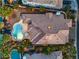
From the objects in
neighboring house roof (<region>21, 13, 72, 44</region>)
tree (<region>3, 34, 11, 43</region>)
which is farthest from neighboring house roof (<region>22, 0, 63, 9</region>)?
tree (<region>3, 34, 11, 43</region>)

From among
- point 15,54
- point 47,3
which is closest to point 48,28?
point 47,3

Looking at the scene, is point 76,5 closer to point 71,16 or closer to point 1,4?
point 71,16

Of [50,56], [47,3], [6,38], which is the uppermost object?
[47,3]

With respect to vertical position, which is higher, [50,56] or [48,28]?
[48,28]

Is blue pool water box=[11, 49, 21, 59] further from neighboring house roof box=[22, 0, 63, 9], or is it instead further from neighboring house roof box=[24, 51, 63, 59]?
neighboring house roof box=[22, 0, 63, 9]

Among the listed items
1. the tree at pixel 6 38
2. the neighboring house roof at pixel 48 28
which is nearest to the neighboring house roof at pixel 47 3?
the neighboring house roof at pixel 48 28

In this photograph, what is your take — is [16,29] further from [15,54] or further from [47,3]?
[47,3]

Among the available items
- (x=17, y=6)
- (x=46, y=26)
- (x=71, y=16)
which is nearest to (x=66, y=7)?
(x=71, y=16)

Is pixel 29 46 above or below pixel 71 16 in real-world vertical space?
below
